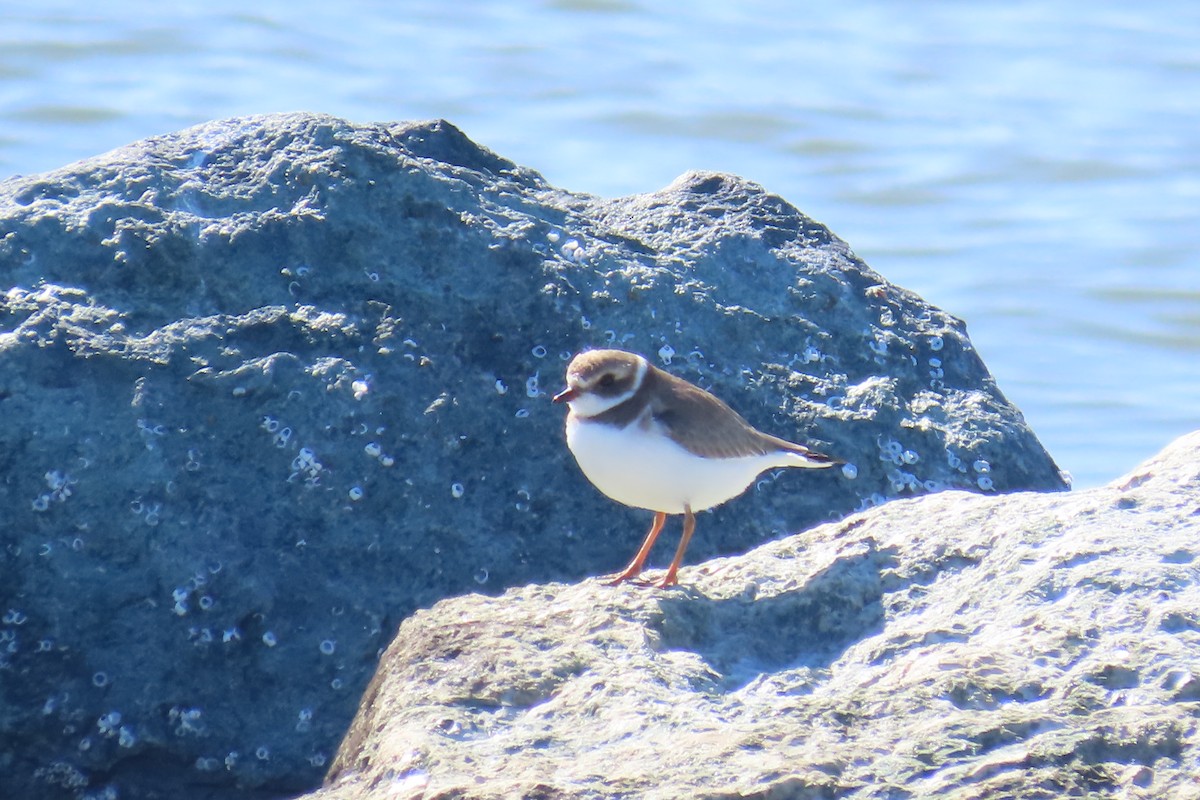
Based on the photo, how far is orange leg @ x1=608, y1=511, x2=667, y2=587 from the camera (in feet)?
18.4

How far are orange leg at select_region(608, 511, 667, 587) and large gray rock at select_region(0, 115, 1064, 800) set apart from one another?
0.17 metres

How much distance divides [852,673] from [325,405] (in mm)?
2382

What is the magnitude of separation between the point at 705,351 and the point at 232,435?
2004mm

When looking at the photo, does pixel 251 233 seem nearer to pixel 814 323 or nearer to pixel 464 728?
pixel 814 323

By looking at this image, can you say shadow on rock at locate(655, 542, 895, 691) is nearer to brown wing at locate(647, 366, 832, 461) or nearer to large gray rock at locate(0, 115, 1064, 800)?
brown wing at locate(647, 366, 832, 461)

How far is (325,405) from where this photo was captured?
5887 millimetres

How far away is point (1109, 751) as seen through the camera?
3852mm

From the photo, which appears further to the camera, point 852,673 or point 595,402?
point 595,402

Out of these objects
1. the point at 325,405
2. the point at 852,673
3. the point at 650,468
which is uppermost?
the point at 325,405

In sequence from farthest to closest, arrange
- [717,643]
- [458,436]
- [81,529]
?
[458,436] → [81,529] → [717,643]

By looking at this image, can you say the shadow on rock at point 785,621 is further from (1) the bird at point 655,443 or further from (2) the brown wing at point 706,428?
(2) the brown wing at point 706,428

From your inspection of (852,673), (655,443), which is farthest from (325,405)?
(852,673)

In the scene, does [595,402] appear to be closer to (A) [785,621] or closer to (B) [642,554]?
(B) [642,554]

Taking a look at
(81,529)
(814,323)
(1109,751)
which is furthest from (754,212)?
(1109,751)
